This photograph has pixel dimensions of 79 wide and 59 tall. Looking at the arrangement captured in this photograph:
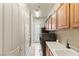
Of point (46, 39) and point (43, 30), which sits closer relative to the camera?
point (46, 39)

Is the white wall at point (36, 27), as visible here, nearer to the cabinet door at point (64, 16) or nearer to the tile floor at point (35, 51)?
the tile floor at point (35, 51)

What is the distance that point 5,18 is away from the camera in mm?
1511

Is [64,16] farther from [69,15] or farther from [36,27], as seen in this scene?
[36,27]

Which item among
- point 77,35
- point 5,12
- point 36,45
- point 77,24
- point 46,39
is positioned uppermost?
point 5,12

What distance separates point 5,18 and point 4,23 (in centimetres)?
6

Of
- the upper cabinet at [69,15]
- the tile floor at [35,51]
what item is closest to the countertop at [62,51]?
the upper cabinet at [69,15]

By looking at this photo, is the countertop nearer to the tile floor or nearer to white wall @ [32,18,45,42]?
the tile floor

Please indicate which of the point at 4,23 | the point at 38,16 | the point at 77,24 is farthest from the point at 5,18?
the point at 38,16

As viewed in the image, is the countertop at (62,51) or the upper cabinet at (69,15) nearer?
the upper cabinet at (69,15)

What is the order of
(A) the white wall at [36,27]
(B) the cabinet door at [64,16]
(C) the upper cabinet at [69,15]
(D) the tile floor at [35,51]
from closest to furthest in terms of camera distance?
(C) the upper cabinet at [69,15] → (B) the cabinet door at [64,16] → (D) the tile floor at [35,51] → (A) the white wall at [36,27]

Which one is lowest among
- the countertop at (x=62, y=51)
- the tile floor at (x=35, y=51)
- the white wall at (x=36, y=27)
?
the tile floor at (x=35, y=51)

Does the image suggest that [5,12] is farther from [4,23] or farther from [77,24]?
[77,24]

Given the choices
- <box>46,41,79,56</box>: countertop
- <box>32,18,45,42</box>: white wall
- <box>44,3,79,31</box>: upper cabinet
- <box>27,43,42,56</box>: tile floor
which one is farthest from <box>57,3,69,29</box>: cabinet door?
<box>32,18,45,42</box>: white wall

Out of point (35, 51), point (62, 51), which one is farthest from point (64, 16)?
point (35, 51)
